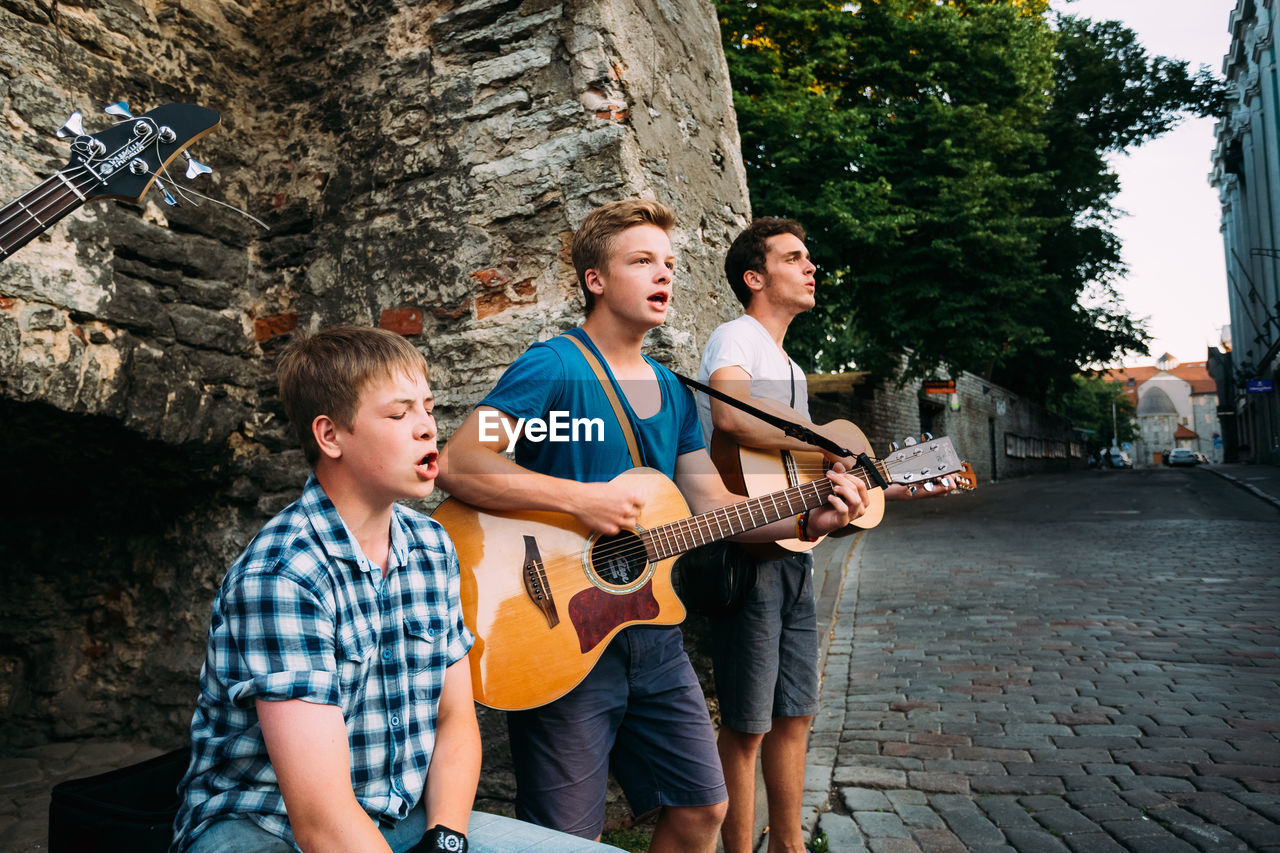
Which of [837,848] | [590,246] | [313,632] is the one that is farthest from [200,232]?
[837,848]

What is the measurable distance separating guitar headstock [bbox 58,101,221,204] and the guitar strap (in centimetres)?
169

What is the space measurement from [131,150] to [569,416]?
5.41 ft

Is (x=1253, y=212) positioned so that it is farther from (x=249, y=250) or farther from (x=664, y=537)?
(x=664, y=537)

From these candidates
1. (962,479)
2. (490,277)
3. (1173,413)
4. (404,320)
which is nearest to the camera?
(962,479)

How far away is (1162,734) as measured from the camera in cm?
408

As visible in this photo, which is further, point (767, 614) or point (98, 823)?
point (767, 614)

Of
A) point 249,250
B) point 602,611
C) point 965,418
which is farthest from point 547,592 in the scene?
point 965,418

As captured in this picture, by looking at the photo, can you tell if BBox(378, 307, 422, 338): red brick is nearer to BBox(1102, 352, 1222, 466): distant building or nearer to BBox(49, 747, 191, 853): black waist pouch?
BBox(49, 747, 191, 853): black waist pouch

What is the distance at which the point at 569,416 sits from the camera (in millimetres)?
2264

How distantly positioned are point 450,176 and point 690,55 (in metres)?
1.36

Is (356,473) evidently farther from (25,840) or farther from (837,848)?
(25,840)

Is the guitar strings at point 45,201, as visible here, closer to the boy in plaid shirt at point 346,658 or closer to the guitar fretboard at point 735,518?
the boy in plaid shirt at point 346,658

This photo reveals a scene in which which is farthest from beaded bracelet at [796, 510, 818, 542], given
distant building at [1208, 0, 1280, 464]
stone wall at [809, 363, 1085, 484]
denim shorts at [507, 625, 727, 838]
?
distant building at [1208, 0, 1280, 464]

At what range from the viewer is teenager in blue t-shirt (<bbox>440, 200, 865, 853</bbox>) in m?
2.13
